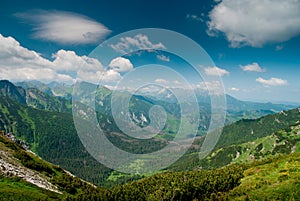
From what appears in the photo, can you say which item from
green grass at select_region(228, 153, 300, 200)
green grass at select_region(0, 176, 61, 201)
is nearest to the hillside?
green grass at select_region(0, 176, 61, 201)

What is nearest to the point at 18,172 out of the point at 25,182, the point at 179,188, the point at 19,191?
the point at 25,182

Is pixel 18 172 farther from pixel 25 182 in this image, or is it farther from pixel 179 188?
pixel 179 188

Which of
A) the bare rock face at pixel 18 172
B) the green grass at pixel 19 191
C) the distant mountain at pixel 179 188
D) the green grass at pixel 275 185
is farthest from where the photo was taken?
the bare rock face at pixel 18 172

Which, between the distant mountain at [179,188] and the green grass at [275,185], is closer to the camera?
the green grass at [275,185]

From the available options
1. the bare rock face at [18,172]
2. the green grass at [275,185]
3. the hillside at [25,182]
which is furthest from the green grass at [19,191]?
the green grass at [275,185]

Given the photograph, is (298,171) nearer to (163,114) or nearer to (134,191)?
(163,114)

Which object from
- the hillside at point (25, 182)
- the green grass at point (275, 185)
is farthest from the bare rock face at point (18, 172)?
the green grass at point (275, 185)

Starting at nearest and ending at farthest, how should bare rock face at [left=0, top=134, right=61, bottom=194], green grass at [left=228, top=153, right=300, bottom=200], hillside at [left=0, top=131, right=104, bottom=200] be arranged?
green grass at [left=228, top=153, right=300, bottom=200]
hillside at [left=0, top=131, right=104, bottom=200]
bare rock face at [left=0, top=134, right=61, bottom=194]

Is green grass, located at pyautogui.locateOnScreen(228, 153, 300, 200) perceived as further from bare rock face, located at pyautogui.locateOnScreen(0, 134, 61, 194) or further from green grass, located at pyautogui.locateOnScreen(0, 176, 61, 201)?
bare rock face, located at pyautogui.locateOnScreen(0, 134, 61, 194)

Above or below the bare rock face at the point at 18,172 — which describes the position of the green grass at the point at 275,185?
above

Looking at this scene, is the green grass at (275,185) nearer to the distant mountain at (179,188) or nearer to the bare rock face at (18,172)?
the distant mountain at (179,188)

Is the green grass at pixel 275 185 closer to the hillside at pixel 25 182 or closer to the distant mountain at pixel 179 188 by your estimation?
the distant mountain at pixel 179 188

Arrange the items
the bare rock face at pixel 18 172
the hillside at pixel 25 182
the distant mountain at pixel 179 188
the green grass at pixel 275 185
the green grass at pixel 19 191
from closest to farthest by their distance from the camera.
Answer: the green grass at pixel 275 185
the distant mountain at pixel 179 188
the green grass at pixel 19 191
the hillside at pixel 25 182
the bare rock face at pixel 18 172
